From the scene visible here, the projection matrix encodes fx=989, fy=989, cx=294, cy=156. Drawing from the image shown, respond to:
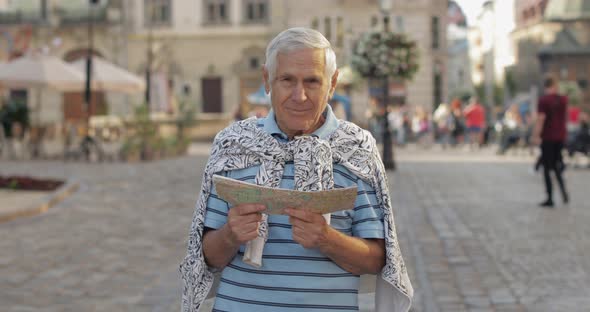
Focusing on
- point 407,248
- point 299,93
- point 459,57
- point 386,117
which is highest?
point 459,57

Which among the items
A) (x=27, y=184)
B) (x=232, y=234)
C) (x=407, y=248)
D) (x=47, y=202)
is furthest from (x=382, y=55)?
(x=232, y=234)

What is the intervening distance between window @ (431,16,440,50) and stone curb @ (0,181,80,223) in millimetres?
31857

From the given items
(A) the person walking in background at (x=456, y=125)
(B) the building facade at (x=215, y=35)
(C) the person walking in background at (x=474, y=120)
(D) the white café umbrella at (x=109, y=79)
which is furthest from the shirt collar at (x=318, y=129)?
(B) the building facade at (x=215, y=35)

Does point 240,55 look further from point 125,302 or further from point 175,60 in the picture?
point 125,302

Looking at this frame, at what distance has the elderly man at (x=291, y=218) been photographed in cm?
276

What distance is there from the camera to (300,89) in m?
2.77

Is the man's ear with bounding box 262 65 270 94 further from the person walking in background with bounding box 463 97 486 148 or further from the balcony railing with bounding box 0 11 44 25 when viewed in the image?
the balcony railing with bounding box 0 11 44 25

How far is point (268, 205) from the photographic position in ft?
8.60

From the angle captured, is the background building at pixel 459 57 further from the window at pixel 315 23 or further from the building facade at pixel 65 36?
the building facade at pixel 65 36

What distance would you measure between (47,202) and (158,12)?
117 ft

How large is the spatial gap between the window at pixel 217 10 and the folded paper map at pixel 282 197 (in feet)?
149

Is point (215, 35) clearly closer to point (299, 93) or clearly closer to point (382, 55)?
point (382, 55)

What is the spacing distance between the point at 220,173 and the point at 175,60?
150 feet

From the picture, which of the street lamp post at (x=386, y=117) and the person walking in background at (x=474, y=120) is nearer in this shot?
the street lamp post at (x=386, y=117)
